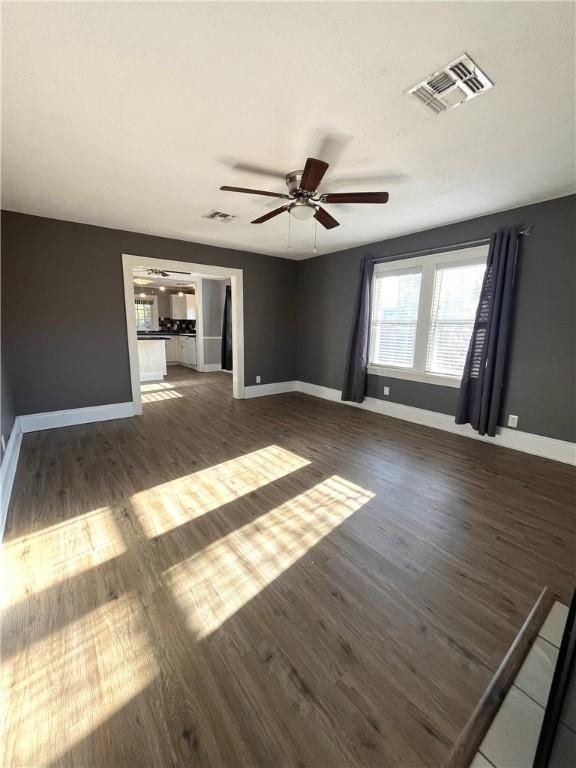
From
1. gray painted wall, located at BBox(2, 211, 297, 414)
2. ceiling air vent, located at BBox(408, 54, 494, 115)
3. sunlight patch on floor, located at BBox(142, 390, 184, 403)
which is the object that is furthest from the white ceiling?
sunlight patch on floor, located at BBox(142, 390, 184, 403)

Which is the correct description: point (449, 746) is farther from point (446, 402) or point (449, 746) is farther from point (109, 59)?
point (446, 402)

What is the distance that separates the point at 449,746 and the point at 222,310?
8460mm

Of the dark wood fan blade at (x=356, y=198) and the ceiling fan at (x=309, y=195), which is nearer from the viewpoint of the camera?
the ceiling fan at (x=309, y=195)

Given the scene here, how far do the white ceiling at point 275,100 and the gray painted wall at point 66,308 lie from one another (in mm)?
804

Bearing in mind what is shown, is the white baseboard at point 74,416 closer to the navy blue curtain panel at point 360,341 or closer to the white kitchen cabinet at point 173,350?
the navy blue curtain panel at point 360,341

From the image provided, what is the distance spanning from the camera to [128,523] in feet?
7.18

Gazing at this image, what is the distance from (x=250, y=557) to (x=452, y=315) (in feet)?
12.2

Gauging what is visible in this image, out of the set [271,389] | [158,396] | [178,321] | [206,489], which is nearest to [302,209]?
[206,489]

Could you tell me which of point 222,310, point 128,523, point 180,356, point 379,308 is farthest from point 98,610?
point 180,356

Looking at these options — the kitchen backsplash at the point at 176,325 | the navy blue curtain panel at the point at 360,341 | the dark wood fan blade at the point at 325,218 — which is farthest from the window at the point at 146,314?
the dark wood fan blade at the point at 325,218

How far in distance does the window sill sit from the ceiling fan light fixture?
108 inches

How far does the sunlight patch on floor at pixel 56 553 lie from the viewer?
1678 mm

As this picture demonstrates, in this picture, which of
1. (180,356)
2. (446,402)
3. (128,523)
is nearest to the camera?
(128,523)

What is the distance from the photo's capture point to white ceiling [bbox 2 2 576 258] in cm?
129
